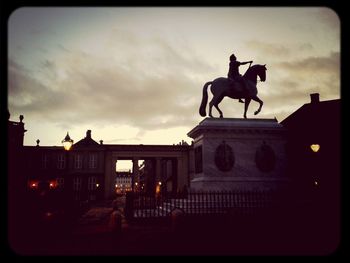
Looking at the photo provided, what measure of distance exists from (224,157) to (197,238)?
555 cm

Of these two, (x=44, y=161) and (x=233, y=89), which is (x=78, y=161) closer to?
(x=44, y=161)

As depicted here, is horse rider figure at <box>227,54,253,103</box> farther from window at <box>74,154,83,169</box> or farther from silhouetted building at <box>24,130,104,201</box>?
window at <box>74,154,83,169</box>

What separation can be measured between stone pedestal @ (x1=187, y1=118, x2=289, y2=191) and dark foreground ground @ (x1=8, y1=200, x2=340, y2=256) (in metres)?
2.45

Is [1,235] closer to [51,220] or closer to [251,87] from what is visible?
[51,220]

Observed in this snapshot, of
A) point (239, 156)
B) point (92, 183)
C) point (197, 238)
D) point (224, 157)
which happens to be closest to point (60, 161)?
point (92, 183)

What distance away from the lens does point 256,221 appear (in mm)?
11992

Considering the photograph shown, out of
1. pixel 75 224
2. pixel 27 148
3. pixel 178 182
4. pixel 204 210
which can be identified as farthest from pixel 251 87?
pixel 27 148

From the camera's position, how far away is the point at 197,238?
9.91 m

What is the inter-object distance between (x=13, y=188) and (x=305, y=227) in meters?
19.3

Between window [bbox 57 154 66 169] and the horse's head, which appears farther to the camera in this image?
window [bbox 57 154 66 169]

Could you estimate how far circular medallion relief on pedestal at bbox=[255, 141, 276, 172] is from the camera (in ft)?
49.4

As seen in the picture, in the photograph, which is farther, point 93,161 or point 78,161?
point 78,161

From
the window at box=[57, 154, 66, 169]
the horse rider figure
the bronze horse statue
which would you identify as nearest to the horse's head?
the bronze horse statue

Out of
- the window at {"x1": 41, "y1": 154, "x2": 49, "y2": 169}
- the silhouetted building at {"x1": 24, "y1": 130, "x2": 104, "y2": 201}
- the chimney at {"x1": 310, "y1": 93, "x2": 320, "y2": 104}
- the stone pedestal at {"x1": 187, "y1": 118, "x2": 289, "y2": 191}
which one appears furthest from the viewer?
the window at {"x1": 41, "y1": 154, "x2": 49, "y2": 169}
